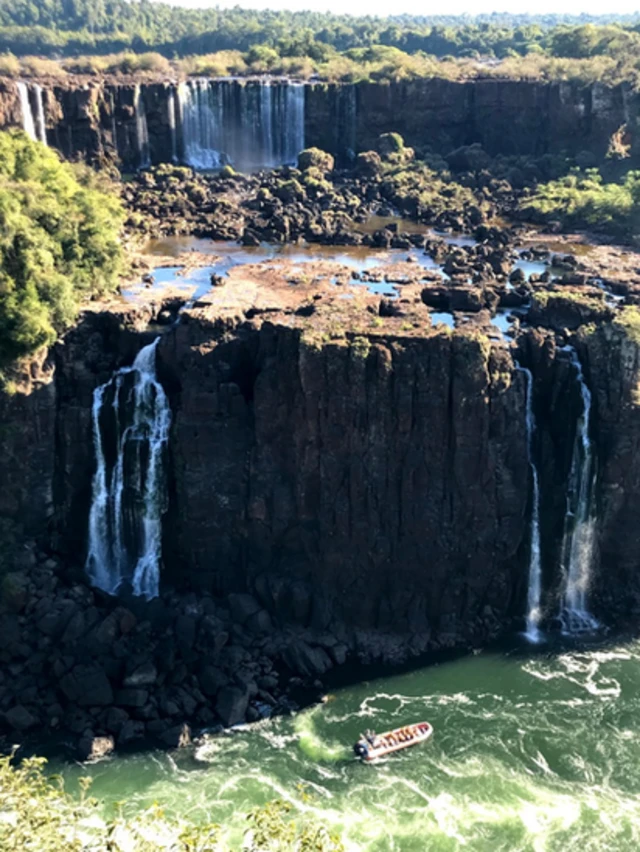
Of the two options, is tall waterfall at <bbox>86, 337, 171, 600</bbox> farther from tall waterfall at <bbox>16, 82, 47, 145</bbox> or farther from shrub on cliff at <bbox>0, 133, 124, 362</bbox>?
tall waterfall at <bbox>16, 82, 47, 145</bbox>

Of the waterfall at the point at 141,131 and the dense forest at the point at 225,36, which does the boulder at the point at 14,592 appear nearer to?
the waterfall at the point at 141,131

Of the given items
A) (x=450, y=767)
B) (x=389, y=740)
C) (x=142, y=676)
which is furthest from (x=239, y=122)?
(x=450, y=767)

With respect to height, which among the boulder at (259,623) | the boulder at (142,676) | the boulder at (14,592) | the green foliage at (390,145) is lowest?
the boulder at (142,676)

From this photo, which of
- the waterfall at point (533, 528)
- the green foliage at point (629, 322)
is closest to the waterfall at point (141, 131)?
the green foliage at point (629, 322)

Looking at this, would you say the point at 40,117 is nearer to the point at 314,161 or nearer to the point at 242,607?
the point at 314,161

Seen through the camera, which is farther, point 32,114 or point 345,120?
point 345,120

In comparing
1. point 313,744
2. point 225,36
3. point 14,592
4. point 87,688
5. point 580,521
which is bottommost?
point 313,744

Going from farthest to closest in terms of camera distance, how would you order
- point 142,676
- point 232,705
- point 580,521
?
point 580,521
point 142,676
point 232,705
